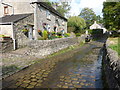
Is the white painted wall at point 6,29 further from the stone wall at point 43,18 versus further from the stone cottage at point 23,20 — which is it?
the stone wall at point 43,18

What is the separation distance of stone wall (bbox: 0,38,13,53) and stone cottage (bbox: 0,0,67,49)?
0.64 meters

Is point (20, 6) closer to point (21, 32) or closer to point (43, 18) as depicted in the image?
point (43, 18)

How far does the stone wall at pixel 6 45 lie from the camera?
10135 mm

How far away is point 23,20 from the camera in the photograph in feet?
43.0

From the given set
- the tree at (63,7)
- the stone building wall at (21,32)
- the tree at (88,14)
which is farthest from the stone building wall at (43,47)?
the tree at (88,14)

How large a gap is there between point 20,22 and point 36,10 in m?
3.56

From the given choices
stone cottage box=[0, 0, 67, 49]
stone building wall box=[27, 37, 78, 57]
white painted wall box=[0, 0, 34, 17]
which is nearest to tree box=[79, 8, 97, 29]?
stone cottage box=[0, 0, 67, 49]

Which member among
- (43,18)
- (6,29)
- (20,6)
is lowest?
(6,29)

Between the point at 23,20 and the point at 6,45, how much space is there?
4.19 m

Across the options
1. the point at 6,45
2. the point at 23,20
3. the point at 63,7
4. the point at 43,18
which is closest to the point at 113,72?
the point at 6,45

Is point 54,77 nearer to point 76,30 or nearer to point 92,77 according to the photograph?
point 92,77

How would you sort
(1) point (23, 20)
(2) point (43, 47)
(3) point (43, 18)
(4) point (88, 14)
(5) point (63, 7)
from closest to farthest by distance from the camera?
(2) point (43, 47)
(1) point (23, 20)
(3) point (43, 18)
(5) point (63, 7)
(4) point (88, 14)

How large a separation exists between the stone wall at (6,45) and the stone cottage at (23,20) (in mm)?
645

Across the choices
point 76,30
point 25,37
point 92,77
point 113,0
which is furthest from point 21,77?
point 76,30
